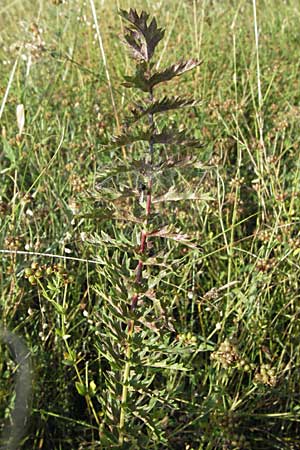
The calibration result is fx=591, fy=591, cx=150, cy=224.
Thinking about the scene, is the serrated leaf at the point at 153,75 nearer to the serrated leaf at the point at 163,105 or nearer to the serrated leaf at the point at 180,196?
the serrated leaf at the point at 163,105

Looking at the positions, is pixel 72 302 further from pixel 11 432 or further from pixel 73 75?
pixel 73 75

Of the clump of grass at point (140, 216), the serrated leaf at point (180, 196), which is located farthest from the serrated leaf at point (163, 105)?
the serrated leaf at point (180, 196)

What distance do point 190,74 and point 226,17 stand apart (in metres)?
0.84

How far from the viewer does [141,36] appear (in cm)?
78

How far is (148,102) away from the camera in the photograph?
79 centimetres

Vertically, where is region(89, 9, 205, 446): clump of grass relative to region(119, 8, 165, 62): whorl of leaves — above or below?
below

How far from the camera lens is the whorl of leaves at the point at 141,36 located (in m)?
0.76

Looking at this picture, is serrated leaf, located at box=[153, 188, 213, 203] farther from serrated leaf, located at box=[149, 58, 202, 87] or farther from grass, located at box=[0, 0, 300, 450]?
serrated leaf, located at box=[149, 58, 202, 87]

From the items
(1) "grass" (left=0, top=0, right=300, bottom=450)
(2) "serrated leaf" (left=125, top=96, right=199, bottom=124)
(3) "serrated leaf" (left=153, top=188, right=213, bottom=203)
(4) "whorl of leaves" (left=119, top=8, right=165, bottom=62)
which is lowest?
(1) "grass" (left=0, top=0, right=300, bottom=450)

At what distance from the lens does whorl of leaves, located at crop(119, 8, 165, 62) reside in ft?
2.50

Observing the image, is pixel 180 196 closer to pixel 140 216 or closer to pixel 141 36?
pixel 140 216

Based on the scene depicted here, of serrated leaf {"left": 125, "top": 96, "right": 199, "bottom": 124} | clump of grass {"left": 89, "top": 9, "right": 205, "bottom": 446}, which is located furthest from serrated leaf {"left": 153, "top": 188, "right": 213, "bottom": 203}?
serrated leaf {"left": 125, "top": 96, "right": 199, "bottom": 124}

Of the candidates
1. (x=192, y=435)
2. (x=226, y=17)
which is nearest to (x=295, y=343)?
(x=192, y=435)

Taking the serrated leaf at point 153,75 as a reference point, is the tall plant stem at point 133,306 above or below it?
below
